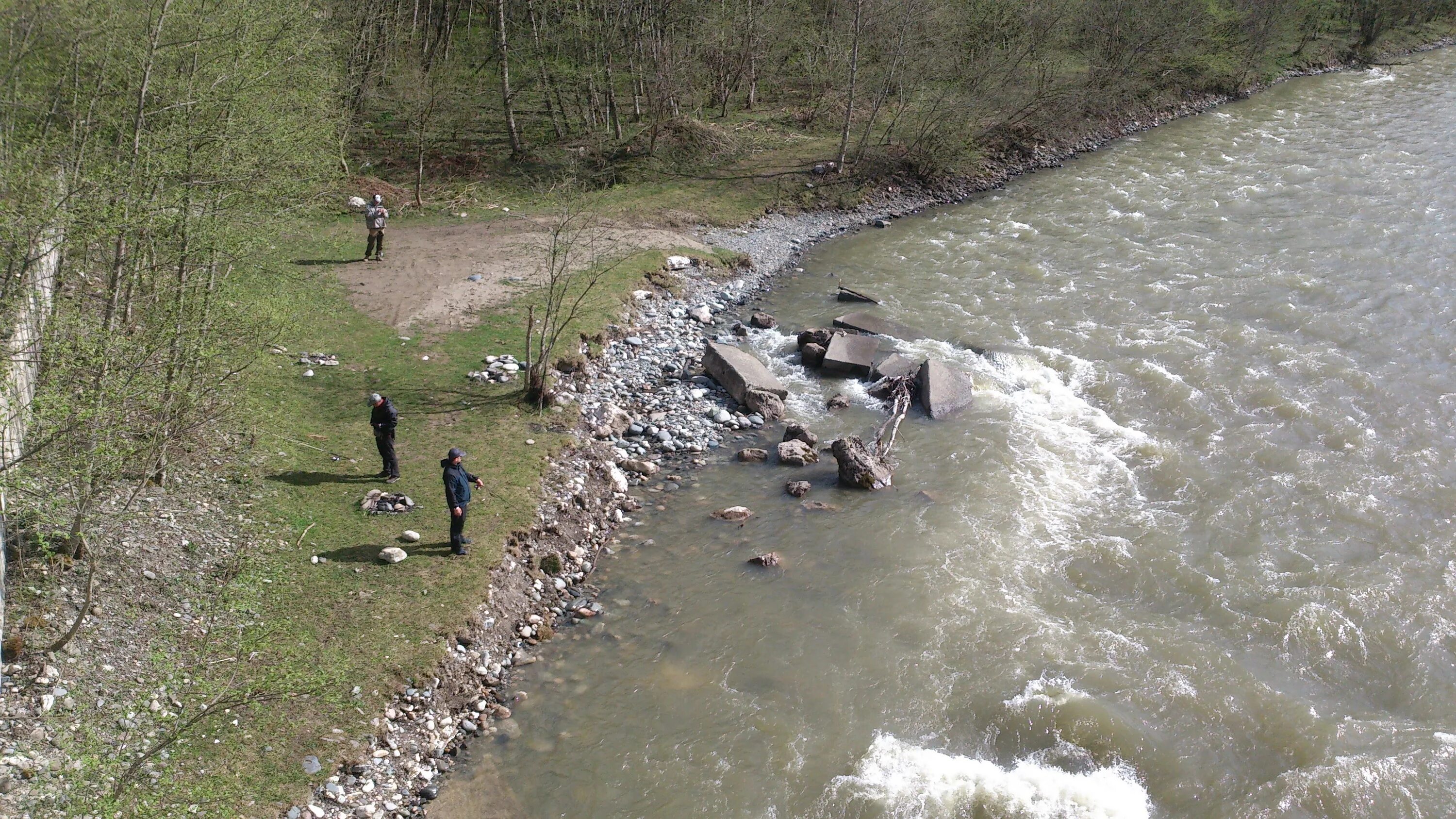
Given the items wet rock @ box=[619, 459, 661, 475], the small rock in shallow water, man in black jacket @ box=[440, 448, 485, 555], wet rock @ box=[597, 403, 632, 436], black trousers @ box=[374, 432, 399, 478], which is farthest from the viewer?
wet rock @ box=[597, 403, 632, 436]

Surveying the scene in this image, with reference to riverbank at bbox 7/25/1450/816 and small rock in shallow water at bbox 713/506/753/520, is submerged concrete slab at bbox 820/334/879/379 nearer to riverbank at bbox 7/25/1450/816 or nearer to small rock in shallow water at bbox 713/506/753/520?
riverbank at bbox 7/25/1450/816

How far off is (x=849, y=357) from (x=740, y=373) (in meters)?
2.82

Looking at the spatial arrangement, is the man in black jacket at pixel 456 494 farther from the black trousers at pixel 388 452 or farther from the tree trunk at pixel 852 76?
the tree trunk at pixel 852 76

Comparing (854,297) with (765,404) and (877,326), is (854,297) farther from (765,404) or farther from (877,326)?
(765,404)

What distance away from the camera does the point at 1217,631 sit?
42.6 feet

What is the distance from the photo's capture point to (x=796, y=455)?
17406mm

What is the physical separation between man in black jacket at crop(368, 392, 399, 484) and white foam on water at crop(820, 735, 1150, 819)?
28.3 ft

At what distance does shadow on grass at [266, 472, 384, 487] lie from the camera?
14.6m

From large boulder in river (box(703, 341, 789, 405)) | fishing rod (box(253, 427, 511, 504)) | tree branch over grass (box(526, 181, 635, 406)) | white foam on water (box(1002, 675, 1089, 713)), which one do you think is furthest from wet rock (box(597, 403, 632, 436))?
white foam on water (box(1002, 675, 1089, 713))

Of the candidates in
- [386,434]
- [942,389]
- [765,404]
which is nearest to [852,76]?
[942,389]

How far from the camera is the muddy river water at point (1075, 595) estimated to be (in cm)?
1090

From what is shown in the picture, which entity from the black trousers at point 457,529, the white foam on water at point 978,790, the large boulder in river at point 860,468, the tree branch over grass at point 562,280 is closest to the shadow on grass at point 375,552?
the black trousers at point 457,529

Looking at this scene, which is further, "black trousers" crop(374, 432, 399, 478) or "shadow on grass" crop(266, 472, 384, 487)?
"black trousers" crop(374, 432, 399, 478)

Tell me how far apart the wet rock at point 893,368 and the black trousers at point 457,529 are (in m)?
9.99
